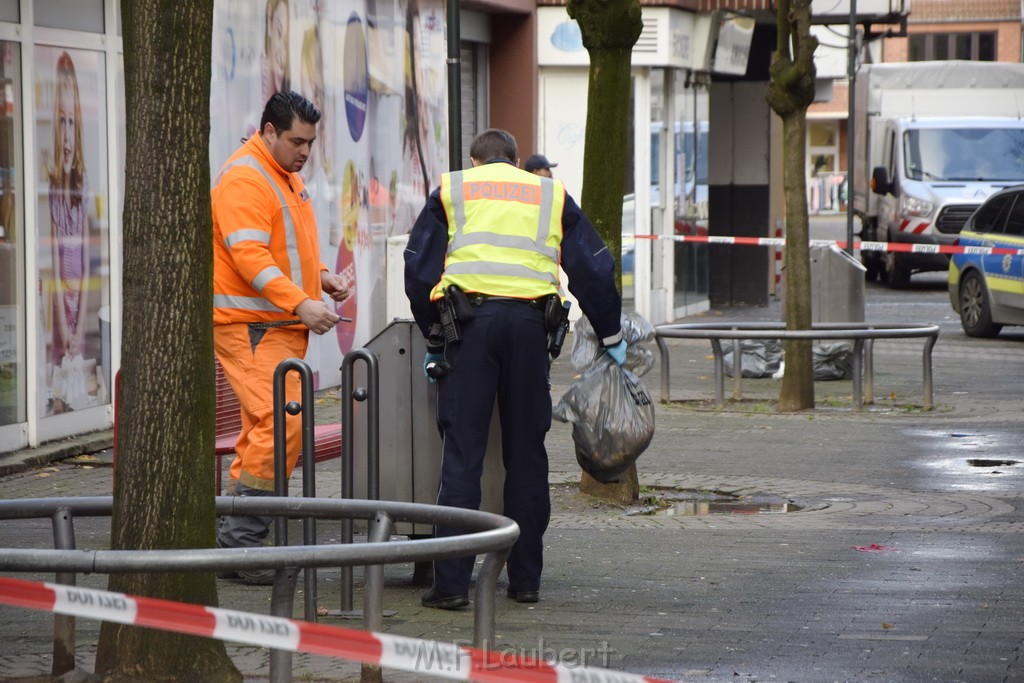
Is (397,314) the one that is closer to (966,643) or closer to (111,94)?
(111,94)

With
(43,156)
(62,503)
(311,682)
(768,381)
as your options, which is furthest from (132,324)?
(768,381)

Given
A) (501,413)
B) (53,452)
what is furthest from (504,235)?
(53,452)

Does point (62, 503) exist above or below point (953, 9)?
below

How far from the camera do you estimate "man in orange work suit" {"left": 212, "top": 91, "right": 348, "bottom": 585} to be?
6.83 m

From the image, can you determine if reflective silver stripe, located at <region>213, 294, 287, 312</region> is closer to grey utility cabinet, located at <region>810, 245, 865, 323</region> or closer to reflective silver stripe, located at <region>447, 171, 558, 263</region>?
reflective silver stripe, located at <region>447, 171, 558, 263</region>

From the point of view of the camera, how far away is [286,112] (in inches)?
275

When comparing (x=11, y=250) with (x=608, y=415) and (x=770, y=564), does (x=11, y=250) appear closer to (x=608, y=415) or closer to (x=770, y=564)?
(x=608, y=415)

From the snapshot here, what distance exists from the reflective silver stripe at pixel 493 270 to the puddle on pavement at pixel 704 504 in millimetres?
2581

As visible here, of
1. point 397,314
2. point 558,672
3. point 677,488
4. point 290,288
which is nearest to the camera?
point 558,672

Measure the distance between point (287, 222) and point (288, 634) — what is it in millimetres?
3801

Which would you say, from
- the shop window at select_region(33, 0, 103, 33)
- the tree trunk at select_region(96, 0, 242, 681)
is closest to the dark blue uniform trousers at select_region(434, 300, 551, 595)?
the tree trunk at select_region(96, 0, 242, 681)

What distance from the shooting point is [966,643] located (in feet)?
19.1

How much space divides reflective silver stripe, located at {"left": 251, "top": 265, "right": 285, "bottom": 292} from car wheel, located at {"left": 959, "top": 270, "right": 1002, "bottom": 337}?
14.0m

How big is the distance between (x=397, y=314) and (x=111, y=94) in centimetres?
328
